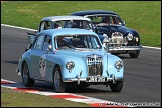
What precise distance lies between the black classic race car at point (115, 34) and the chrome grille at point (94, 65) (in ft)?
30.5

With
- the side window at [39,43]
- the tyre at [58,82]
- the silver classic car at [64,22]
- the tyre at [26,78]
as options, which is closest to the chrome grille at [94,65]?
the tyre at [58,82]

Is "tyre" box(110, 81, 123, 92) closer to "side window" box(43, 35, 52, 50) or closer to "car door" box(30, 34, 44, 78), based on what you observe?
"car door" box(30, 34, 44, 78)

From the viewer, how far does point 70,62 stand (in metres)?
15.0

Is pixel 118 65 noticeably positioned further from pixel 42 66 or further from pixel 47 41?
pixel 47 41

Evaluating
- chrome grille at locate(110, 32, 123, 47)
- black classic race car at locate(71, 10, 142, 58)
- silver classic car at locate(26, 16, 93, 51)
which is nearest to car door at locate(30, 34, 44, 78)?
silver classic car at locate(26, 16, 93, 51)

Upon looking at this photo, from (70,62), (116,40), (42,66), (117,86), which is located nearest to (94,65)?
(70,62)

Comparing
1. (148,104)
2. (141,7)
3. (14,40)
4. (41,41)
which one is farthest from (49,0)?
(148,104)

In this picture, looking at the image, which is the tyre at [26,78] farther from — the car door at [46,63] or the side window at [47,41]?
the side window at [47,41]

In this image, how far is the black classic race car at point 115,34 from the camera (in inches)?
990

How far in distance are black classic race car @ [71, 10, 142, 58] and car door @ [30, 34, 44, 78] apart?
7612 millimetres

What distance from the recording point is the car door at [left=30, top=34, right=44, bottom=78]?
16328mm

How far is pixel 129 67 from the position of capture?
22.1 meters

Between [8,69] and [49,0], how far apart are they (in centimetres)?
3397

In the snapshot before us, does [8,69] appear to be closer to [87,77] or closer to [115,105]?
[87,77]
